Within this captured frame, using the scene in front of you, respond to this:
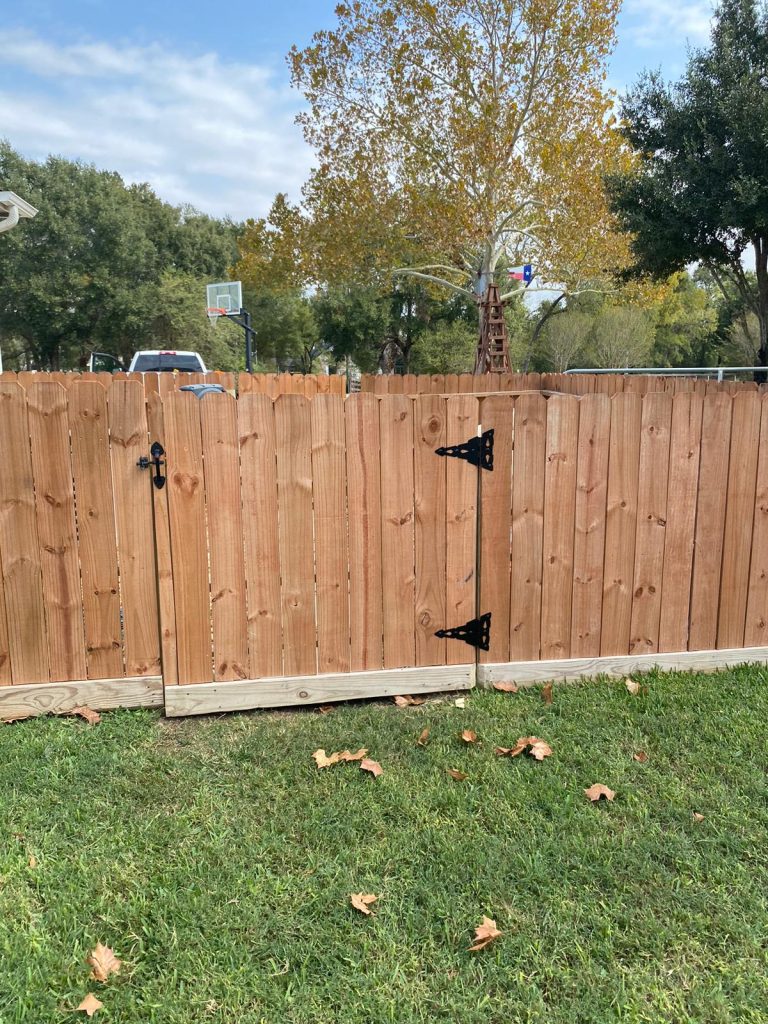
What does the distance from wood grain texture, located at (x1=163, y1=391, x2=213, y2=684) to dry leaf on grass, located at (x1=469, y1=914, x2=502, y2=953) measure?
1839 millimetres

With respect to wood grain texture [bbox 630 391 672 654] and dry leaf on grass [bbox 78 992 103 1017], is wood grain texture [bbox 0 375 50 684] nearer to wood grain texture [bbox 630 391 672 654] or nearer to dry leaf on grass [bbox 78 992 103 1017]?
dry leaf on grass [bbox 78 992 103 1017]

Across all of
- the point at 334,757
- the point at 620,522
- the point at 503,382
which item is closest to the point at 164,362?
the point at 503,382

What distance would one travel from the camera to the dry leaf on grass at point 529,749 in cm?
292

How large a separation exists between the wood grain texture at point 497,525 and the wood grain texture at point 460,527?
0.05 m

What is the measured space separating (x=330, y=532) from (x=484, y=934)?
190cm

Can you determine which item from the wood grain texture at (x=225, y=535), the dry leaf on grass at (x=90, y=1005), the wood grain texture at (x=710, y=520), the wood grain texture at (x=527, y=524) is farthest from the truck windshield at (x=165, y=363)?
the dry leaf on grass at (x=90, y=1005)

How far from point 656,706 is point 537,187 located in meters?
23.5

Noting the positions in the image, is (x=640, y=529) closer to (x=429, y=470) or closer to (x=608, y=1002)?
(x=429, y=470)

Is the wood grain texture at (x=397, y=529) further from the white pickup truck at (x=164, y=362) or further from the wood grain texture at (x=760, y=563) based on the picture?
the white pickup truck at (x=164, y=362)

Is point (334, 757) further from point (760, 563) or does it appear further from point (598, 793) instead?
point (760, 563)

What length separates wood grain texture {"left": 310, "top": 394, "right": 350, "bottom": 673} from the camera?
330 centimetres

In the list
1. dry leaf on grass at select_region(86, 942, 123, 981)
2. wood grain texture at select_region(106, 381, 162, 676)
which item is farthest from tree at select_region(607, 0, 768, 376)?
dry leaf on grass at select_region(86, 942, 123, 981)

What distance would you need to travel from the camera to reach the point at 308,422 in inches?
129

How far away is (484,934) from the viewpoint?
196cm
